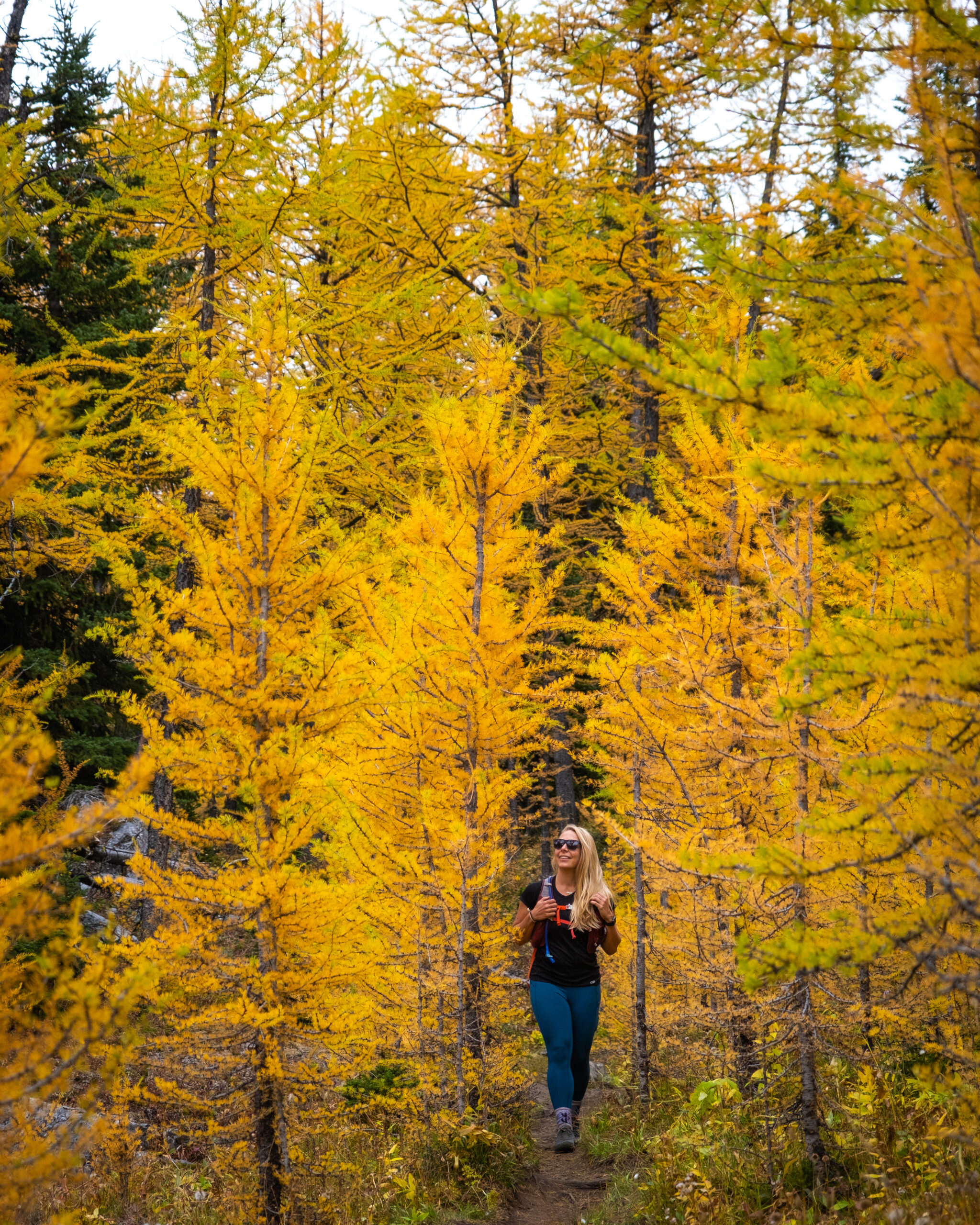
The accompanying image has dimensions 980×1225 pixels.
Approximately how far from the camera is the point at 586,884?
587 centimetres

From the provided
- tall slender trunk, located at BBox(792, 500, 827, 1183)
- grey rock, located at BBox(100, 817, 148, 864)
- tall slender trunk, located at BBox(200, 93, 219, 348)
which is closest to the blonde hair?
tall slender trunk, located at BBox(792, 500, 827, 1183)

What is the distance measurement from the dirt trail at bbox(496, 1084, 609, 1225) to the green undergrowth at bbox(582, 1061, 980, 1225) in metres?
0.19

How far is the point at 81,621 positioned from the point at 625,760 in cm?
795

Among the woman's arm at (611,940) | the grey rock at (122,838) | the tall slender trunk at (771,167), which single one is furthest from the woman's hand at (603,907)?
the grey rock at (122,838)

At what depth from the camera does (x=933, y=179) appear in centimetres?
280

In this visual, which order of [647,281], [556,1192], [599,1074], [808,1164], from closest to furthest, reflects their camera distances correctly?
[808,1164], [556,1192], [647,281], [599,1074]

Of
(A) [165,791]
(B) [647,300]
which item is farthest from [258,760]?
(B) [647,300]

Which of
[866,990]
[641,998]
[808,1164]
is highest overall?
[866,990]

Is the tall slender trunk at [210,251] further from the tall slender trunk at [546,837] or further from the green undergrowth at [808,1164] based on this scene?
the green undergrowth at [808,1164]

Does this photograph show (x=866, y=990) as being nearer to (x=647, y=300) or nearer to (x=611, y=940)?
(x=611, y=940)

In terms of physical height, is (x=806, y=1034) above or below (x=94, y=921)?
above

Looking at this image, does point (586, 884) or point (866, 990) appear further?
point (866, 990)

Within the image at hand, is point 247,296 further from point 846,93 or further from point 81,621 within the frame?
point 846,93

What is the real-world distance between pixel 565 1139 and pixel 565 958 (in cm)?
109
